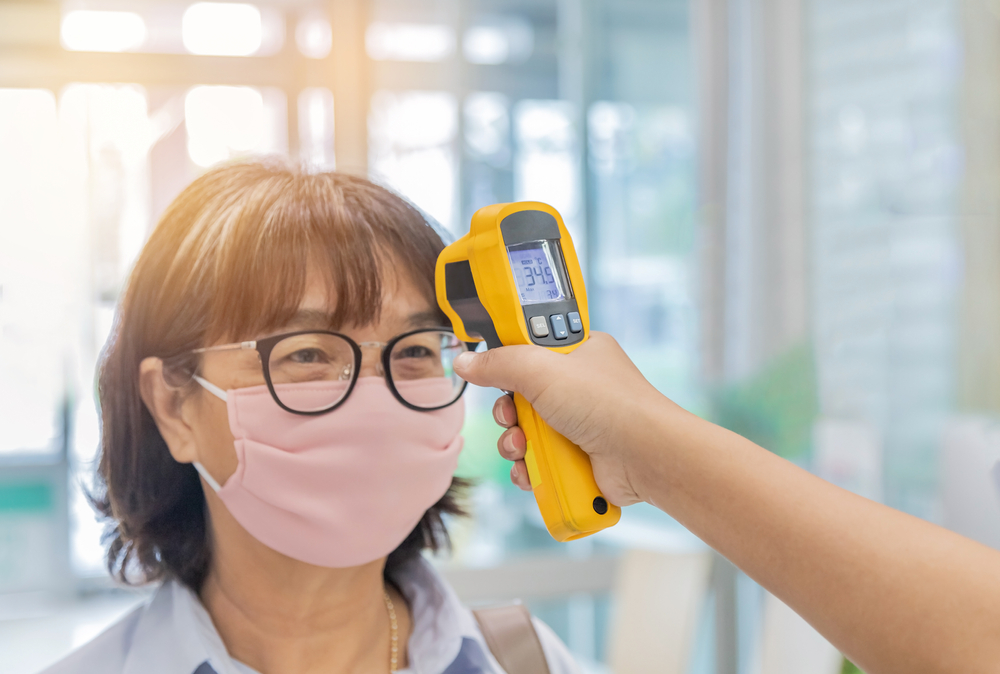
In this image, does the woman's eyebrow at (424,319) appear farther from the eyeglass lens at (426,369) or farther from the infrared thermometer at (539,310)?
the infrared thermometer at (539,310)

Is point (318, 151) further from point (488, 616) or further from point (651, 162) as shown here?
point (488, 616)

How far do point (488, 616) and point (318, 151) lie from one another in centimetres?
195

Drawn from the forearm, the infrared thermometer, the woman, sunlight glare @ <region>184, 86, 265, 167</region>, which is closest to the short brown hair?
the woman

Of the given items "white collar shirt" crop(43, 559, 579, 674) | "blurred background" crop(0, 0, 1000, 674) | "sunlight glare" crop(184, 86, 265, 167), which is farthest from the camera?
"sunlight glare" crop(184, 86, 265, 167)

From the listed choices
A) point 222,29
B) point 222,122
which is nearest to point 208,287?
point 222,122

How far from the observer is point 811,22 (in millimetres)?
2695

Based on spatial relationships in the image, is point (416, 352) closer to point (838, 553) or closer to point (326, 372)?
point (326, 372)

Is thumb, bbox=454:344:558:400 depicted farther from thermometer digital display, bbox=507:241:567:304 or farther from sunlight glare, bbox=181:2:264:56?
sunlight glare, bbox=181:2:264:56

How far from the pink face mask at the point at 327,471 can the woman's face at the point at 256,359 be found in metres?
0.01

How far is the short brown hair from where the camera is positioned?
0.96 m

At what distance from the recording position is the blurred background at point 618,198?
7.72 ft

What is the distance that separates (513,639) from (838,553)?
585 mm

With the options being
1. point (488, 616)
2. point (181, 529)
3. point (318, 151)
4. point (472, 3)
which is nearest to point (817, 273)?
point (472, 3)

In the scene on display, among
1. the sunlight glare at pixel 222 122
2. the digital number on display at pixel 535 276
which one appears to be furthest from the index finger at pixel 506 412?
the sunlight glare at pixel 222 122
